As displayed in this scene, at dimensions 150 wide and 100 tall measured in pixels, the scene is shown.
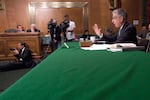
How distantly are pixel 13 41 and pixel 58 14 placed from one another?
8.04ft

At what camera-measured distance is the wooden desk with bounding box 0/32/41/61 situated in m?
6.79

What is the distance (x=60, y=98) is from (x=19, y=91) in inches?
7.8

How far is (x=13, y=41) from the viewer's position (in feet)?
22.4

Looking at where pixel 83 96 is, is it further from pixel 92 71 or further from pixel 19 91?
pixel 92 71

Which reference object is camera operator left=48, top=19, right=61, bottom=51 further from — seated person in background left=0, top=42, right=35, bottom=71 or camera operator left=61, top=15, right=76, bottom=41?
seated person in background left=0, top=42, right=35, bottom=71

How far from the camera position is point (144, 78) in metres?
1.13

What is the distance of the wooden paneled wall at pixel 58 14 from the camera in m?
8.43

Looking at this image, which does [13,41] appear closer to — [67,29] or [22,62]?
[22,62]

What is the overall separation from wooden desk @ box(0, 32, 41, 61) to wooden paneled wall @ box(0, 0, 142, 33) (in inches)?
67.8

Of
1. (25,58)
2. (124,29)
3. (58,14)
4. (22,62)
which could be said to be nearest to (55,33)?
(58,14)

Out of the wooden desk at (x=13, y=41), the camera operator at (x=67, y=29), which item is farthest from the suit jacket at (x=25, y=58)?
the camera operator at (x=67, y=29)

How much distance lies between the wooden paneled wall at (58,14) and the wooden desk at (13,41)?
1722 mm

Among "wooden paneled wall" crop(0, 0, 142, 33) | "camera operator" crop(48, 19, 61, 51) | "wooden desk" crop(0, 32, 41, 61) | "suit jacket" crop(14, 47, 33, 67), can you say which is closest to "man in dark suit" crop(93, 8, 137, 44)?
"suit jacket" crop(14, 47, 33, 67)

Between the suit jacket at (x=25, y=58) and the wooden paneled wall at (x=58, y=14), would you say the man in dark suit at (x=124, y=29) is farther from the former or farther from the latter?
the wooden paneled wall at (x=58, y=14)
